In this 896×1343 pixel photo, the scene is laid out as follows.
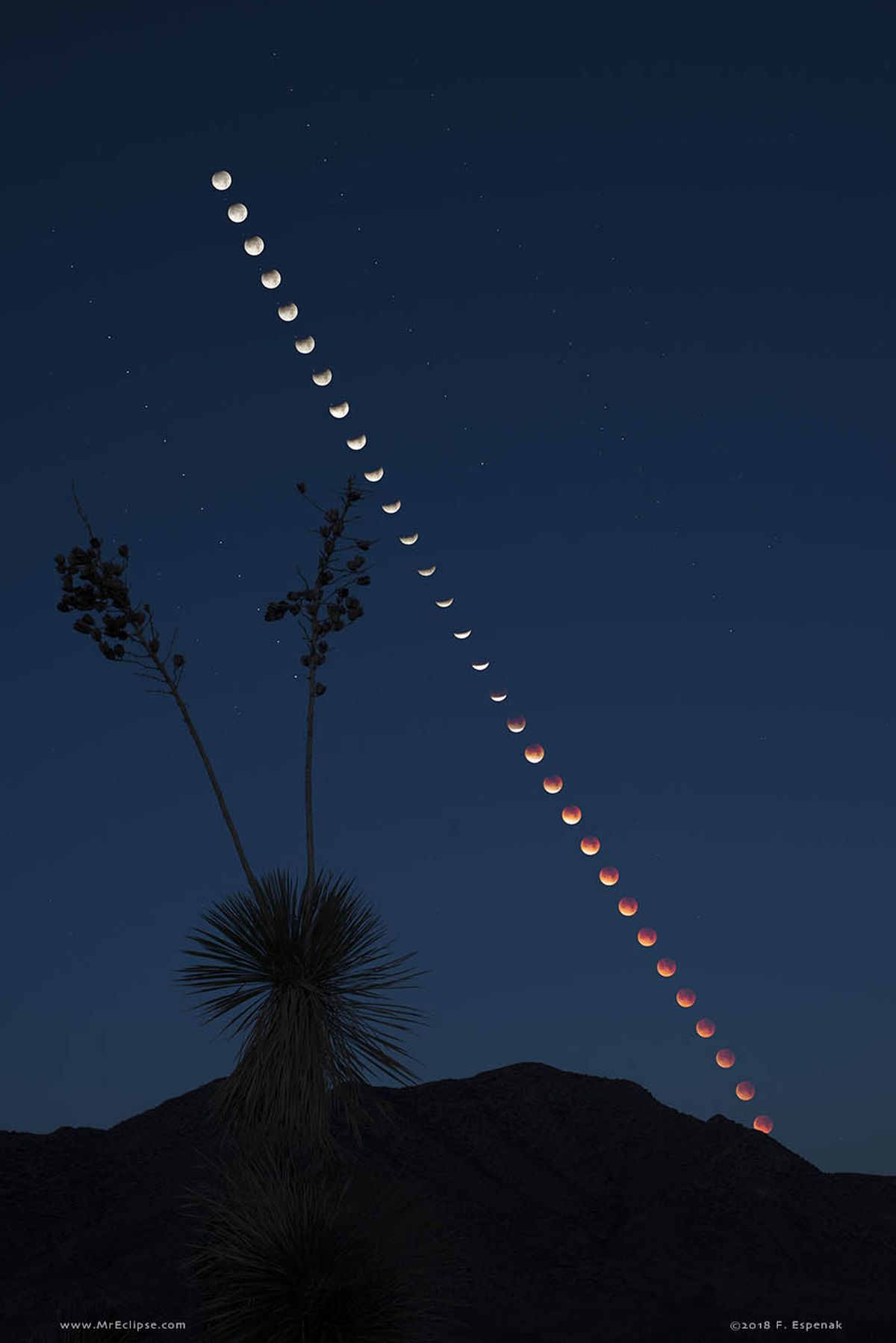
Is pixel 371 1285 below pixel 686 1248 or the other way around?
below

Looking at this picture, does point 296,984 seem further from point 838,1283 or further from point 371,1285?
point 838,1283

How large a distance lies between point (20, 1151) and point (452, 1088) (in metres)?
15.5

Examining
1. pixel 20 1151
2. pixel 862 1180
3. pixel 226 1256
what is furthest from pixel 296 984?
pixel 862 1180

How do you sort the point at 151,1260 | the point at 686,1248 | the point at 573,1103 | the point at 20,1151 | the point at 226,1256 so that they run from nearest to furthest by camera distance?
the point at 226,1256 → the point at 151,1260 → the point at 686,1248 → the point at 20,1151 → the point at 573,1103

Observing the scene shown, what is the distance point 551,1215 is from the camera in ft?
146

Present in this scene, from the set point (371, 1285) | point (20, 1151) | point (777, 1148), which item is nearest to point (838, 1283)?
point (777, 1148)

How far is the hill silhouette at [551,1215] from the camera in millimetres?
36781

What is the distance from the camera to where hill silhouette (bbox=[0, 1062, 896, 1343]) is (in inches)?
1448

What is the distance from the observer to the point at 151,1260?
126ft

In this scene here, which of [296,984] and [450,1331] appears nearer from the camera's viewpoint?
[296,984]

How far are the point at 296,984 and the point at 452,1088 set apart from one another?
41.5m

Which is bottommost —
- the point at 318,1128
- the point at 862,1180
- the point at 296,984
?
the point at 318,1128

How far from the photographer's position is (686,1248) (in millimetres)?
42406

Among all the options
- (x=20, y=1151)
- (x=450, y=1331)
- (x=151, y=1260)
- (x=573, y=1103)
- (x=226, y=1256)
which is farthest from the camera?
(x=573, y=1103)
